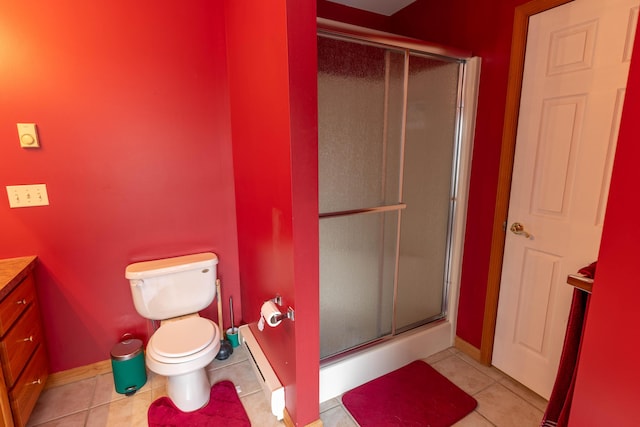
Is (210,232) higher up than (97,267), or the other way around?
(210,232)

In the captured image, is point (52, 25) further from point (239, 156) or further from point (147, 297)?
point (147, 297)

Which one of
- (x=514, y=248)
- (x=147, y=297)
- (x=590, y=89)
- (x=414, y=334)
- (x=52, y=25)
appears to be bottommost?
(x=414, y=334)

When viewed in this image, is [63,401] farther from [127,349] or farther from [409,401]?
[409,401]

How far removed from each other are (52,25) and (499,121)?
8.25 feet

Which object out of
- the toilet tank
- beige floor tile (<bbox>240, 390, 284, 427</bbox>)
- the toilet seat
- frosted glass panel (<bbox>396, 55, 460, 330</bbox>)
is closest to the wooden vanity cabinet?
the toilet tank

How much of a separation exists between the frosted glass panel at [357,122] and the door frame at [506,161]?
0.61 meters

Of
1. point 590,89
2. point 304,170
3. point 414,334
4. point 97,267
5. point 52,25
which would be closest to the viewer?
point 304,170

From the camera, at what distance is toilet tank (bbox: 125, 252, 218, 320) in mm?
1886

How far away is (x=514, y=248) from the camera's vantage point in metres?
1.88

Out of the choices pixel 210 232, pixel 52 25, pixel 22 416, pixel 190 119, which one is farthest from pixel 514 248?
pixel 52 25

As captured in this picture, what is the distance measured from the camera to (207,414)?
1.74m

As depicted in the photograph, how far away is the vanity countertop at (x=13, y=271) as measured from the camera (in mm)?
1412

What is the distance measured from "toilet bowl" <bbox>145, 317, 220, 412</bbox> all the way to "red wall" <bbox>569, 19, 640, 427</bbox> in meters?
1.60

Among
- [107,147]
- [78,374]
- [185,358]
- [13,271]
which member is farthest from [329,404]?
[107,147]
